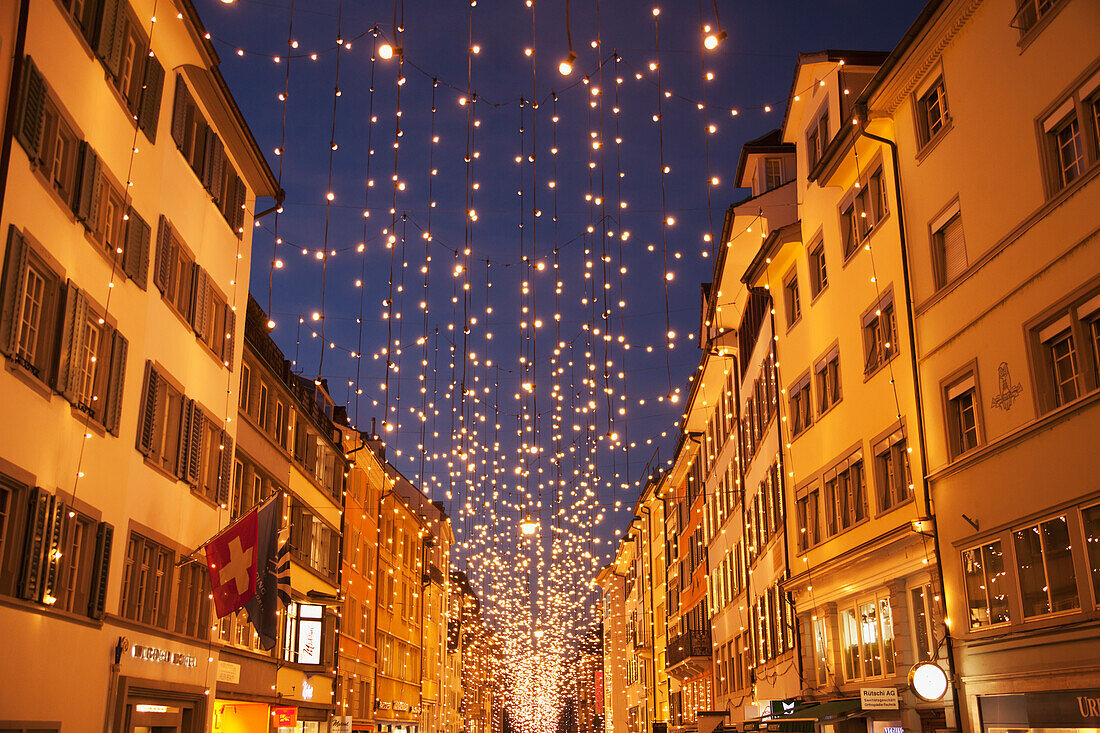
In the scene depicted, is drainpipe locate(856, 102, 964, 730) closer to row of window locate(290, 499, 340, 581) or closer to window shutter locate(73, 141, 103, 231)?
window shutter locate(73, 141, 103, 231)

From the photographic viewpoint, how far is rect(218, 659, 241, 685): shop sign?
2336cm

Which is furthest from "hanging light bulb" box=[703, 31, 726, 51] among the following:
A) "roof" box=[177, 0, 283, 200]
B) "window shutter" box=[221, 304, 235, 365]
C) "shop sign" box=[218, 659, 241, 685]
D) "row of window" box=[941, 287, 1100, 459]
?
"shop sign" box=[218, 659, 241, 685]

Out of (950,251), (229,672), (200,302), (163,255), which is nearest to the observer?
(950,251)

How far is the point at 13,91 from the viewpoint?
42.1 feet

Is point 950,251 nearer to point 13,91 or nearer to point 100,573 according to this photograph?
point 13,91

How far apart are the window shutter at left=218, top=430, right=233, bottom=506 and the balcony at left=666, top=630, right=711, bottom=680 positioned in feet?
73.4

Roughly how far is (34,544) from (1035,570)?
13347 mm

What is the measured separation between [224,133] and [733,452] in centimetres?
1935

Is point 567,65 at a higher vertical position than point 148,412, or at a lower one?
higher

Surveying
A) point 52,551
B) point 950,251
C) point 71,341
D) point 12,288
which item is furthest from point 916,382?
point 12,288

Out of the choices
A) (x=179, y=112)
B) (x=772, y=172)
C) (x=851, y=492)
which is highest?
(x=772, y=172)

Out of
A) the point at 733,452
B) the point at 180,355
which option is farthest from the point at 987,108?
the point at 733,452

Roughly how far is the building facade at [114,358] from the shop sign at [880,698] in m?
12.3

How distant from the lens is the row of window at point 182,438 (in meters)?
18.6
